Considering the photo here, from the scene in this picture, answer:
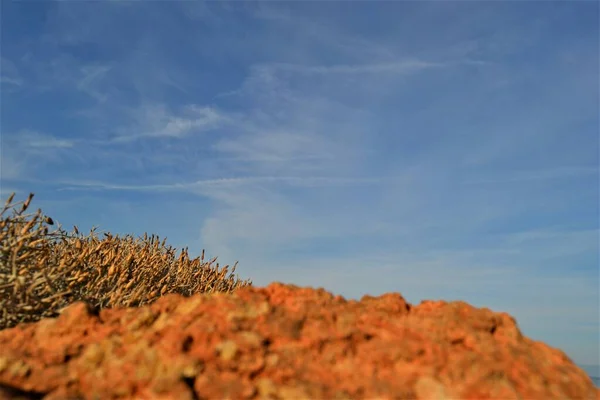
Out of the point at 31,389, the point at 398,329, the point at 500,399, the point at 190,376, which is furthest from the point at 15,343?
the point at 500,399

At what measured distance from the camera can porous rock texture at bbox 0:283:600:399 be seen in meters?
3.71

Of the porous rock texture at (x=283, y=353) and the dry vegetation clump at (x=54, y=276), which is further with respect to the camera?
the dry vegetation clump at (x=54, y=276)

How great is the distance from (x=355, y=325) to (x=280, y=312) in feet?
2.10

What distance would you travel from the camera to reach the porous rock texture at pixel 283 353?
146 inches

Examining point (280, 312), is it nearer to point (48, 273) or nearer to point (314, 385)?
point (314, 385)

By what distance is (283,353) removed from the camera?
398cm

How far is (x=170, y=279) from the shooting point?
11336 mm

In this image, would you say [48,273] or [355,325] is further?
[48,273]

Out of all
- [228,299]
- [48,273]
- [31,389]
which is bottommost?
[31,389]

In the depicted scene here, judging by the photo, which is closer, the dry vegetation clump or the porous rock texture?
the porous rock texture

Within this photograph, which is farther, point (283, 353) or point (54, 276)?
point (54, 276)

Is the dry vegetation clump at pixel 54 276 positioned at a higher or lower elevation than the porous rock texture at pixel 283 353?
higher

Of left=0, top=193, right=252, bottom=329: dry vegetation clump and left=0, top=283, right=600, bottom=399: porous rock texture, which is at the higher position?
left=0, top=193, right=252, bottom=329: dry vegetation clump

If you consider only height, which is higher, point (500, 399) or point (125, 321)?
point (125, 321)
